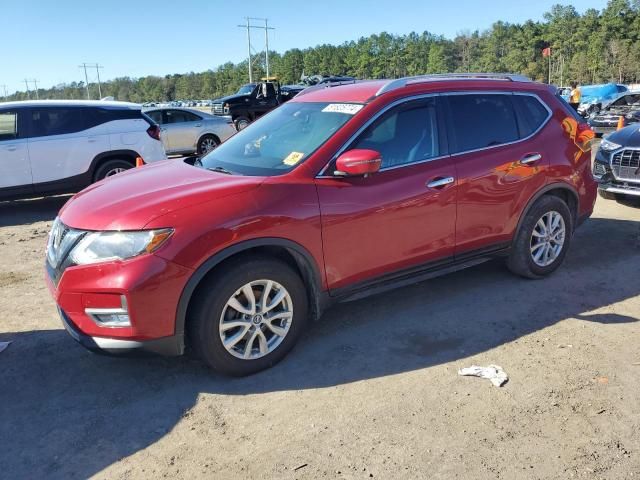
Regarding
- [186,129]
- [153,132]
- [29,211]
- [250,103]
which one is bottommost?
[29,211]

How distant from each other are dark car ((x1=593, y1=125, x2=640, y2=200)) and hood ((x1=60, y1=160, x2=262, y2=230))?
5.87 m

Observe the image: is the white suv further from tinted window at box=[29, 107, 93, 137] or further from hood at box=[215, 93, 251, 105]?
hood at box=[215, 93, 251, 105]

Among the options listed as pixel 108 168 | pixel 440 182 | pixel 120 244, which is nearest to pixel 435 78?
pixel 440 182

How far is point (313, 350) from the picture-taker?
12.5ft

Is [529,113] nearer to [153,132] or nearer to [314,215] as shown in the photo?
[314,215]

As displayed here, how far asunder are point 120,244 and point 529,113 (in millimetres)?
3640

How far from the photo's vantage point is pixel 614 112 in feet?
59.4

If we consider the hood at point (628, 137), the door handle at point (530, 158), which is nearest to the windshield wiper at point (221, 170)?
the door handle at point (530, 158)

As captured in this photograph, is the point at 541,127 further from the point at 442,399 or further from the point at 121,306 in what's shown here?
the point at 121,306

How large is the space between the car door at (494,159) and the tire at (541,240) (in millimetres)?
168

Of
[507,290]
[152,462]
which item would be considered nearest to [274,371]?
[152,462]

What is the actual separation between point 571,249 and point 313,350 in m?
3.63

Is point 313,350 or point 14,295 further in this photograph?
point 14,295

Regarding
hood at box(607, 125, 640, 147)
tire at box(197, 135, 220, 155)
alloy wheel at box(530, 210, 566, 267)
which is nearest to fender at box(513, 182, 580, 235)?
alloy wheel at box(530, 210, 566, 267)
